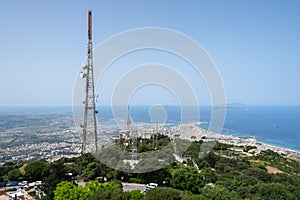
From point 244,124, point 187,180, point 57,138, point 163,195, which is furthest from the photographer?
point 244,124

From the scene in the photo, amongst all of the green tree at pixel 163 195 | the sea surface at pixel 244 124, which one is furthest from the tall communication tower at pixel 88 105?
the green tree at pixel 163 195

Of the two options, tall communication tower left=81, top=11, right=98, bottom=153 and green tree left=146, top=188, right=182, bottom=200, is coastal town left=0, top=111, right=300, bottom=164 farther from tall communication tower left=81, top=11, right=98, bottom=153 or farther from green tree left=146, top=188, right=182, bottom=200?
green tree left=146, top=188, right=182, bottom=200

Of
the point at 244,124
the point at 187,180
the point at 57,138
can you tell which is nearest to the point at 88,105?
the point at 187,180

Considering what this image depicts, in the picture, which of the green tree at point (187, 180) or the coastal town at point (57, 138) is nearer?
A: the green tree at point (187, 180)

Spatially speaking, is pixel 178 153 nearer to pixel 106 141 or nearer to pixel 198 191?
pixel 106 141

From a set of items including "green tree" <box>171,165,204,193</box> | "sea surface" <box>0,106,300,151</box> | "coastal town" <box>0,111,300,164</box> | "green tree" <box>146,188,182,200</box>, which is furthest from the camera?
"coastal town" <box>0,111,300,164</box>

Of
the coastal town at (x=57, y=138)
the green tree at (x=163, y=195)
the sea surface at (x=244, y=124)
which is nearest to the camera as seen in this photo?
the green tree at (x=163, y=195)

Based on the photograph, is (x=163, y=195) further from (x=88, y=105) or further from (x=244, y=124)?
(x=244, y=124)

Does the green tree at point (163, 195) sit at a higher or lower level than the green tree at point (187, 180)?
higher

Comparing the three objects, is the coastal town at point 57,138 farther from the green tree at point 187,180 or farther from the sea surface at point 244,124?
the green tree at point 187,180

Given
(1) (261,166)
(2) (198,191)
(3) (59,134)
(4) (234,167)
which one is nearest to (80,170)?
(2) (198,191)

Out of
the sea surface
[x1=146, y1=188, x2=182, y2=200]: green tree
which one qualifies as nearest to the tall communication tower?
the sea surface
